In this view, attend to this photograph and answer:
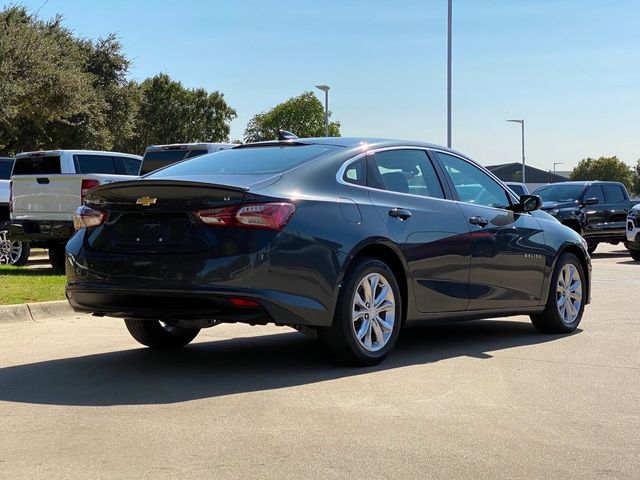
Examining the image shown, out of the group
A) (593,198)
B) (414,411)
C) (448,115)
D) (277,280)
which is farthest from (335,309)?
(448,115)

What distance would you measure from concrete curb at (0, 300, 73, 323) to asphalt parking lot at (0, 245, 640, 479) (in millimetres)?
828

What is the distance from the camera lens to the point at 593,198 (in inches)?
886

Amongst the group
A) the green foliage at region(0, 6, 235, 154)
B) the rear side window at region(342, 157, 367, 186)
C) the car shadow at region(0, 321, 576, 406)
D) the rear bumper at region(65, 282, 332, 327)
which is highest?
the green foliage at region(0, 6, 235, 154)

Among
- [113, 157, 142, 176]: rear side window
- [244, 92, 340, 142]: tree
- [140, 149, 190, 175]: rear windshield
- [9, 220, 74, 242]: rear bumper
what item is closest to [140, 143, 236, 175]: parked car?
[140, 149, 190, 175]: rear windshield

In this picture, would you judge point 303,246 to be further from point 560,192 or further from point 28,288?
point 560,192

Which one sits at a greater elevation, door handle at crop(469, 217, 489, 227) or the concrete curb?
door handle at crop(469, 217, 489, 227)

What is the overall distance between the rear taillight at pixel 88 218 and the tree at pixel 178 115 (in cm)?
5876

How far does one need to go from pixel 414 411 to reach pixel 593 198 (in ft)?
60.2

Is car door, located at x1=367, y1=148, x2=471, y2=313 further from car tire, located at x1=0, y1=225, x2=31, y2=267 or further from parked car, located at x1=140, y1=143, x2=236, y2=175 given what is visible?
car tire, located at x1=0, y1=225, x2=31, y2=267

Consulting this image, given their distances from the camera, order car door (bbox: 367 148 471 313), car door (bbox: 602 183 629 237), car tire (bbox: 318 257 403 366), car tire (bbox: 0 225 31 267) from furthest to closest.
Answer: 1. car door (bbox: 602 183 629 237)
2. car tire (bbox: 0 225 31 267)
3. car door (bbox: 367 148 471 313)
4. car tire (bbox: 318 257 403 366)

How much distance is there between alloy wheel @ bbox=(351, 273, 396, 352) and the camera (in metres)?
6.43

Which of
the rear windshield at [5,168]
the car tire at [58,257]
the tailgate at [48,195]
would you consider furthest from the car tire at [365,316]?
the rear windshield at [5,168]

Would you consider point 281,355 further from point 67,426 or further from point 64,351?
point 67,426

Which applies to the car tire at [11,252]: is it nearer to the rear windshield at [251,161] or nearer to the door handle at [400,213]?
the rear windshield at [251,161]
